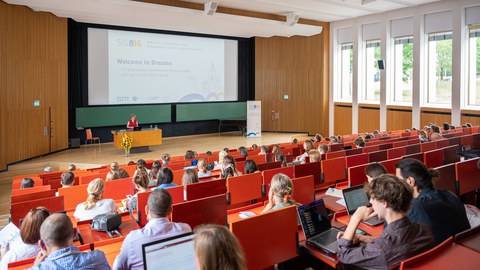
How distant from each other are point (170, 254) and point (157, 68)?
14682mm

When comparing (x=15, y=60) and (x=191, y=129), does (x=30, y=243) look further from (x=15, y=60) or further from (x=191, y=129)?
(x=191, y=129)

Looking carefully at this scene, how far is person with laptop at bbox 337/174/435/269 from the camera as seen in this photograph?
2350 millimetres

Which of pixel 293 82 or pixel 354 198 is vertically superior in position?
pixel 293 82

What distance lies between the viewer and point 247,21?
15.3 metres

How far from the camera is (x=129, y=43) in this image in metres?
15.4

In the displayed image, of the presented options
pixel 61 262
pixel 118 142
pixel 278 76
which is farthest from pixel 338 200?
pixel 278 76

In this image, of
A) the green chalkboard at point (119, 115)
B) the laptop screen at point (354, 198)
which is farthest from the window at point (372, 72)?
the laptop screen at point (354, 198)

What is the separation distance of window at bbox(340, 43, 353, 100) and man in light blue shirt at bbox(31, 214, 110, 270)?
16.6m

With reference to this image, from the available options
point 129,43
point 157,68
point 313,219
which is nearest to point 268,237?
point 313,219

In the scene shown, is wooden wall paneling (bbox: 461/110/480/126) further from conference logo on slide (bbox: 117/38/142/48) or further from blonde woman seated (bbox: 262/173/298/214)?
conference logo on slide (bbox: 117/38/142/48)

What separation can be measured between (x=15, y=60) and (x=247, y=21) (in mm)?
8182

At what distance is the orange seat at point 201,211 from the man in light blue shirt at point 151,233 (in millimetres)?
466

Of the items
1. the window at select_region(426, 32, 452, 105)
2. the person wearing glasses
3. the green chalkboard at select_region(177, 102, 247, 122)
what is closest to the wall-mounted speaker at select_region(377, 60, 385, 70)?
the window at select_region(426, 32, 452, 105)

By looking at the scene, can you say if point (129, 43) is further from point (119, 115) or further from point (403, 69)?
point (403, 69)
